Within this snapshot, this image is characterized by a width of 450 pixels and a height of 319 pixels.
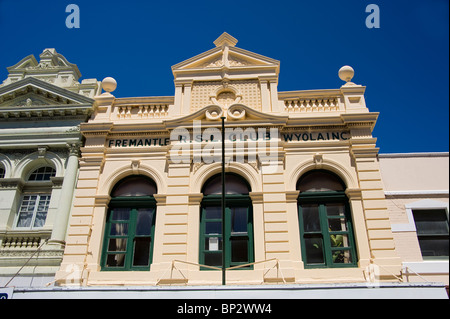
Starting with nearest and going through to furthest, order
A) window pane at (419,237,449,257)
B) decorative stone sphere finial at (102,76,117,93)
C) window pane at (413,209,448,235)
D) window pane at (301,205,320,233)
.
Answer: window pane at (419,237,449,257)
window pane at (413,209,448,235)
window pane at (301,205,320,233)
decorative stone sphere finial at (102,76,117,93)

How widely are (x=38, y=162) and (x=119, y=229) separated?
386cm

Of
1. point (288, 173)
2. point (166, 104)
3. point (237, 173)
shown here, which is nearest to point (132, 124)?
point (166, 104)

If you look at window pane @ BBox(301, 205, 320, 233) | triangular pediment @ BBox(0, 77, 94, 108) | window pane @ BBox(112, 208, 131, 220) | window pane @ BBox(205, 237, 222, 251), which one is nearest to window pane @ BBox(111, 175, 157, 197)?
window pane @ BBox(112, 208, 131, 220)

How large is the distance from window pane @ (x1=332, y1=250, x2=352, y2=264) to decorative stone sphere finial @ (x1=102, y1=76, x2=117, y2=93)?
9.14 metres

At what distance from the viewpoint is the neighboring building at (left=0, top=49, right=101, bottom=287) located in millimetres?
12273

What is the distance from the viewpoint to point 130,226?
12.6 meters

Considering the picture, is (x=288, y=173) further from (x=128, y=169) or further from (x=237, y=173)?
(x=128, y=169)

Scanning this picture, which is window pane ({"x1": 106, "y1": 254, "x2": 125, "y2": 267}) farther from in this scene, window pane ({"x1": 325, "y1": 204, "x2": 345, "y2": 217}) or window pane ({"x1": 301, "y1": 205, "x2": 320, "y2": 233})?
window pane ({"x1": 325, "y1": 204, "x2": 345, "y2": 217})

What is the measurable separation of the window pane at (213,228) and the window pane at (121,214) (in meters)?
2.47

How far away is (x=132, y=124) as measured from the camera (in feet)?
45.2

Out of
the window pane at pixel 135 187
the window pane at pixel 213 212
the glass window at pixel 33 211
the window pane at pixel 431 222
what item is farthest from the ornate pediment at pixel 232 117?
the window pane at pixel 431 222

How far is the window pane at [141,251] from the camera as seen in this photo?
12.3 metres

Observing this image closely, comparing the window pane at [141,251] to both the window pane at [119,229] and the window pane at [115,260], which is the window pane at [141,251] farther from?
the window pane at [119,229]

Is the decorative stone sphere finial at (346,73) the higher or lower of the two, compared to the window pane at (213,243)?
higher
